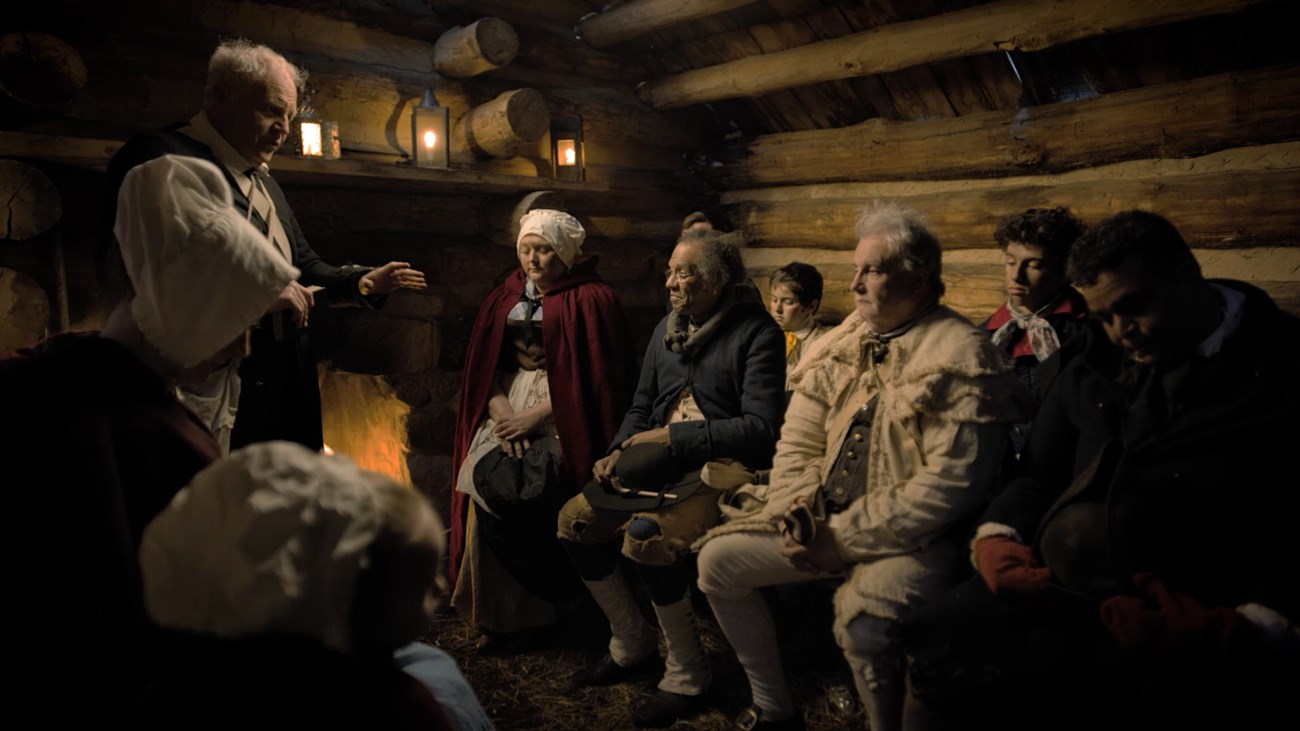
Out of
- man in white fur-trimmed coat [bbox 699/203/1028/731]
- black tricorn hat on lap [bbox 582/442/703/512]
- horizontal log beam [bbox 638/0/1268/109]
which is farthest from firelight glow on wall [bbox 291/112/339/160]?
man in white fur-trimmed coat [bbox 699/203/1028/731]

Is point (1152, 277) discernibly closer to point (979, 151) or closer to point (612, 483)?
point (612, 483)

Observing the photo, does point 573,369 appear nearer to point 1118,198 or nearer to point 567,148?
point 567,148

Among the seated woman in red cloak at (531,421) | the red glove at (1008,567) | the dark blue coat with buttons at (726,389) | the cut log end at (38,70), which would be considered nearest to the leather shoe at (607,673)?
the seated woman in red cloak at (531,421)

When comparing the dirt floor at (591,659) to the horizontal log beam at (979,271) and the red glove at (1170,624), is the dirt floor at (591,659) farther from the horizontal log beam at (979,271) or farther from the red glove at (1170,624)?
the horizontal log beam at (979,271)

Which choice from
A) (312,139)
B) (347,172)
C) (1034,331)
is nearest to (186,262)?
(347,172)

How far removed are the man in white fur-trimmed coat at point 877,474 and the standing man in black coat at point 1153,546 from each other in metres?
0.22

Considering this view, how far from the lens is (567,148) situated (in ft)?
16.3

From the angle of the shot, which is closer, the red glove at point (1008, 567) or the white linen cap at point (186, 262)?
the white linen cap at point (186, 262)

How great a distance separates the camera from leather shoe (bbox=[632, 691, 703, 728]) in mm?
3148

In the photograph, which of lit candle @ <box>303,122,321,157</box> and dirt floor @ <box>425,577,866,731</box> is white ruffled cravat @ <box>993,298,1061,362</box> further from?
lit candle @ <box>303,122,321,157</box>

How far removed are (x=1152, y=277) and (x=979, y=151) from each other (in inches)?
105

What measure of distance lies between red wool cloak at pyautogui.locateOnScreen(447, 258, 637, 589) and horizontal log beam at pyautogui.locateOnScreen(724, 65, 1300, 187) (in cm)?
188

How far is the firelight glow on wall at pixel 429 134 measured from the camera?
445 centimetres

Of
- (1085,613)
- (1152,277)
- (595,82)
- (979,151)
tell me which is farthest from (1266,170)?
(595,82)
